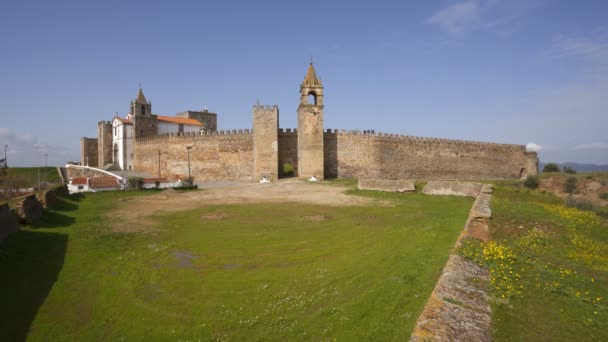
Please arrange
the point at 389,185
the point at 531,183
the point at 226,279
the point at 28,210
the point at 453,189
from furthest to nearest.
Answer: the point at 531,183
the point at 389,185
the point at 453,189
the point at 28,210
the point at 226,279

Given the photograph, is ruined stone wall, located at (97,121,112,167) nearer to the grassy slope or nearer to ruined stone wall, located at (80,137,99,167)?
ruined stone wall, located at (80,137,99,167)

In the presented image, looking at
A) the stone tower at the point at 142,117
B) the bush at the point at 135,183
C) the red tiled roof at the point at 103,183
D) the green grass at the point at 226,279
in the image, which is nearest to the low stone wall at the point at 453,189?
the green grass at the point at 226,279

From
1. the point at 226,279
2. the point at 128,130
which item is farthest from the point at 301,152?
the point at 226,279

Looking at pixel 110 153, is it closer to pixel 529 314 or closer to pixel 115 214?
pixel 115 214

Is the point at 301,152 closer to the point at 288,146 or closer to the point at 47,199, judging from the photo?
the point at 288,146

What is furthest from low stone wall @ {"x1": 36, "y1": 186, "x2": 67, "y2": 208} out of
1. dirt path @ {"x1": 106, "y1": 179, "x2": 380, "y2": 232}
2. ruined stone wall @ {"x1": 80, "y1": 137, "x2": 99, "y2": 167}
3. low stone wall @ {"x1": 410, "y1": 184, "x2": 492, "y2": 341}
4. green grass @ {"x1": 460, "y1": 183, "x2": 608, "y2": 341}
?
ruined stone wall @ {"x1": 80, "y1": 137, "x2": 99, "y2": 167}

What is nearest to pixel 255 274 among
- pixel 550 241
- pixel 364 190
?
pixel 550 241

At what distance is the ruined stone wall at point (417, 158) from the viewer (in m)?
32.8

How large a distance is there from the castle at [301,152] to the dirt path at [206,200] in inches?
267

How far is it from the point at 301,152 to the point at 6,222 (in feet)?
72.5

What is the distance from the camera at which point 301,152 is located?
99.7 feet

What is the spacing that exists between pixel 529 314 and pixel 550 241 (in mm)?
4053

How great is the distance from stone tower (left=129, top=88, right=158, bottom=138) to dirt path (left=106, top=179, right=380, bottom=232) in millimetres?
20428

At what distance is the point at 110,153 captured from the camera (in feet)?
146
